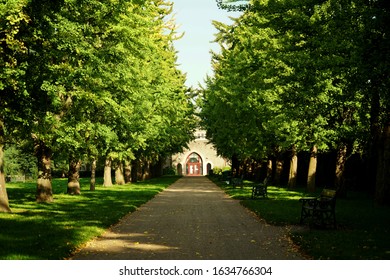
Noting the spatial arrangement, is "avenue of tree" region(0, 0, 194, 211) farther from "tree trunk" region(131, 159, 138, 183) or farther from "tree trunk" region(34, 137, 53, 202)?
"tree trunk" region(131, 159, 138, 183)

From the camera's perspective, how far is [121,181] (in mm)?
38406

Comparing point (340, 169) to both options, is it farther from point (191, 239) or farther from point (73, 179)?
point (73, 179)

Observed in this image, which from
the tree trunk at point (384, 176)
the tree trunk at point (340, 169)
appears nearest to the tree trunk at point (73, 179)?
the tree trunk at point (340, 169)

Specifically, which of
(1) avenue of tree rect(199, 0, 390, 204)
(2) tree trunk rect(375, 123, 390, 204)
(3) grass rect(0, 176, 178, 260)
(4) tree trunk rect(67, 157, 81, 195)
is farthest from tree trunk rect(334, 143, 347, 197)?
(4) tree trunk rect(67, 157, 81, 195)

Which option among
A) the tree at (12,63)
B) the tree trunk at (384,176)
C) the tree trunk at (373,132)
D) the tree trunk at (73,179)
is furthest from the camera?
the tree trunk at (73,179)

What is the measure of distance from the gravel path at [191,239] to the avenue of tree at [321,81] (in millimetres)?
4337

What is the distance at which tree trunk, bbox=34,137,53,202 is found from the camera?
66.1 ft

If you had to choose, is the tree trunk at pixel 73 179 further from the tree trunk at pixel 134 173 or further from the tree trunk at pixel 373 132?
the tree trunk at pixel 134 173

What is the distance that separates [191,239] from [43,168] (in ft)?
36.7

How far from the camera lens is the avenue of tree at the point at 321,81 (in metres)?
11.5

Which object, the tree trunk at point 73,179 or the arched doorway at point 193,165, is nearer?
the tree trunk at point 73,179

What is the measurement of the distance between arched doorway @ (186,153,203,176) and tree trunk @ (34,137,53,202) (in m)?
70.0

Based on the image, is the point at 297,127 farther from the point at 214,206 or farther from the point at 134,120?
the point at 134,120
